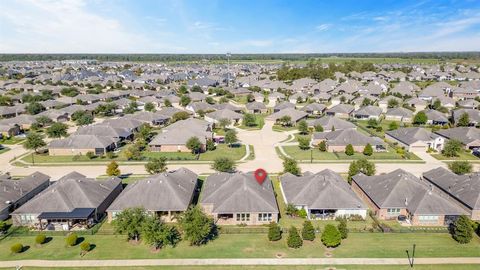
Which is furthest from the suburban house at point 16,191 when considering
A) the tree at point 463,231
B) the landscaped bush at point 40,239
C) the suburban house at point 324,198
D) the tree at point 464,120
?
the tree at point 464,120

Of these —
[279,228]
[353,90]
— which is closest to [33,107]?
[279,228]

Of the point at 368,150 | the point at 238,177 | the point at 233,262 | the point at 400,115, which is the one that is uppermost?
the point at 400,115

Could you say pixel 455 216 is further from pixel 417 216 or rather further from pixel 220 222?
pixel 220 222

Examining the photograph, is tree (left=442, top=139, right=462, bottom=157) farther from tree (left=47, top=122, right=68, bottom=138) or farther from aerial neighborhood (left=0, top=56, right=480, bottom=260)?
tree (left=47, top=122, right=68, bottom=138)

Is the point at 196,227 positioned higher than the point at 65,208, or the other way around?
the point at 196,227

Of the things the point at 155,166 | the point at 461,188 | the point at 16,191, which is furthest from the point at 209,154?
the point at 461,188

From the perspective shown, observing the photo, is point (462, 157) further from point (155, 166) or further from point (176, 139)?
point (155, 166)
